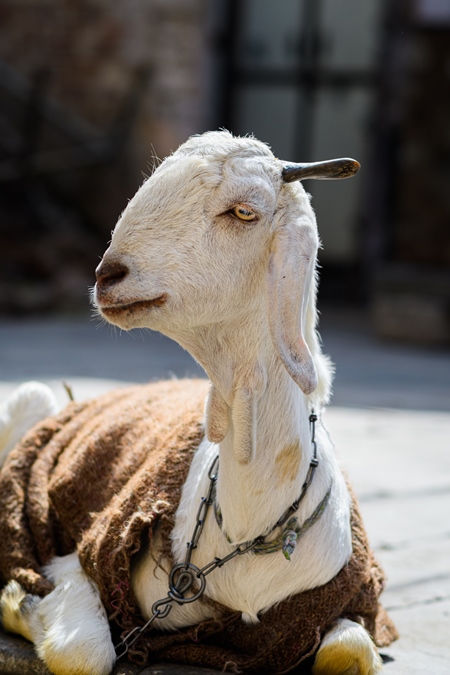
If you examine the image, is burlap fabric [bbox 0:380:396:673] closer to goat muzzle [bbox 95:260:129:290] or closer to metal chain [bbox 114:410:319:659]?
metal chain [bbox 114:410:319:659]

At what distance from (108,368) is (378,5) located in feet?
18.5

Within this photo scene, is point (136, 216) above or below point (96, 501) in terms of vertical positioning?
above

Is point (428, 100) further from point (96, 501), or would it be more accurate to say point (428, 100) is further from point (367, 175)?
point (96, 501)

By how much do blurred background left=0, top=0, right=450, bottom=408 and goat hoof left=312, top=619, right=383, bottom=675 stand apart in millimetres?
7875

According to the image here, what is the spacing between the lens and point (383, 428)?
20.2 feet

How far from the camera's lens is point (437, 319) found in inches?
384

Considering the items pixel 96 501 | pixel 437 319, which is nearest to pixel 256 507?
pixel 96 501

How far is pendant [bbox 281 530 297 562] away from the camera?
8.35ft

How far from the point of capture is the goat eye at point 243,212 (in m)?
2.37

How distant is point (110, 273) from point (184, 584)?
830 millimetres

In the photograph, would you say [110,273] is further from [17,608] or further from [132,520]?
[17,608]

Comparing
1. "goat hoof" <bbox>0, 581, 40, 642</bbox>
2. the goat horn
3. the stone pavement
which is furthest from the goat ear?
"goat hoof" <bbox>0, 581, 40, 642</bbox>

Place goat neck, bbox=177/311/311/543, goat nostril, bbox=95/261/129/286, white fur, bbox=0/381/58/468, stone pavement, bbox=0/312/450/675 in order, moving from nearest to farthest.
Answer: goat nostril, bbox=95/261/129/286
goat neck, bbox=177/311/311/543
stone pavement, bbox=0/312/450/675
white fur, bbox=0/381/58/468

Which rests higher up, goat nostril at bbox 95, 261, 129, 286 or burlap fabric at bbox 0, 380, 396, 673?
goat nostril at bbox 95, 261, 129, 286
